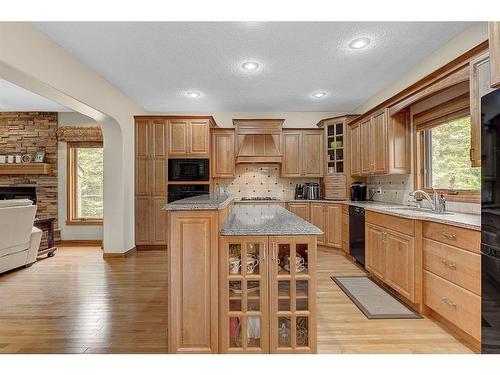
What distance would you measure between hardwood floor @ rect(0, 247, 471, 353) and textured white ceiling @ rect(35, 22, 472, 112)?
268cm

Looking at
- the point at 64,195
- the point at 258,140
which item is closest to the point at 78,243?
the point at 64,195

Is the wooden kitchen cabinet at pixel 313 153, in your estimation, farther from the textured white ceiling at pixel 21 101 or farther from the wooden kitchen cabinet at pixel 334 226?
the textured white ceiling at pixel 21 101

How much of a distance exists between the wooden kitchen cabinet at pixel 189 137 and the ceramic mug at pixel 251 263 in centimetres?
336

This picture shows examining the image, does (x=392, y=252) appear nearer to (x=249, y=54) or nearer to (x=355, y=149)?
(x=355, y=149)

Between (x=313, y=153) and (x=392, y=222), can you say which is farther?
(x=313, y=153)

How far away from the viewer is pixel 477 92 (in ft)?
6.67

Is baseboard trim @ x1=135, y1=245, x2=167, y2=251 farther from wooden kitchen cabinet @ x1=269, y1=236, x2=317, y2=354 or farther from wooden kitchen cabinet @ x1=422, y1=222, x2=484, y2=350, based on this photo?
wooden kitchen cabinet @ x1=422, y1=222, x2=484, y2=350

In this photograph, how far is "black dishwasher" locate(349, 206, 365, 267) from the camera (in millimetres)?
3533

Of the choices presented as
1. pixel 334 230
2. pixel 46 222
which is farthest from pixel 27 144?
pixel 334 230

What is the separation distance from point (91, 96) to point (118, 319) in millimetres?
2776

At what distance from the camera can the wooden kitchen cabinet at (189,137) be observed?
15.6 ft

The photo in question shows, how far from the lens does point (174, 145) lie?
476 centimetres

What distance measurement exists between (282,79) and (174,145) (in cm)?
230

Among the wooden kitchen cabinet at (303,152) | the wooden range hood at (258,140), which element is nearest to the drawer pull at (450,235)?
the wooden kitchen cabinet at (303,152)
